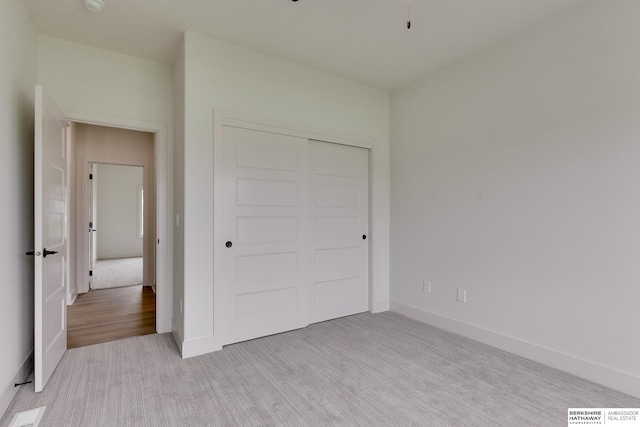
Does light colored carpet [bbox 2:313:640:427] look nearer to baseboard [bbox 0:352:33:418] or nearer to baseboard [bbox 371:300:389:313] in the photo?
baseboard [bbox 0:352:33:418]

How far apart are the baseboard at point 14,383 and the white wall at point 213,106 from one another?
1.06 meters

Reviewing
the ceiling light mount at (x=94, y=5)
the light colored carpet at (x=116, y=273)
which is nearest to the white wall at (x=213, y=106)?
the ceiling light mount at (x=94, y=5)

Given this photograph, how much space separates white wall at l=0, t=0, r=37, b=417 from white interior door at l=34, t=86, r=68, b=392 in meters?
0.14

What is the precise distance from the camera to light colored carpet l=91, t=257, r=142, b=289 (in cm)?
554

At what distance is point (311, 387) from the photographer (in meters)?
2.20

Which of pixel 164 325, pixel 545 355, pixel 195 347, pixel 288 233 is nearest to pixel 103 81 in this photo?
pixel 288 233

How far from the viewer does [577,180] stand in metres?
2.39

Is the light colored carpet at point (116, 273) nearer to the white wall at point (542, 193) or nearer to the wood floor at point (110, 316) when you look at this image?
the wood floor at point (110, 316)

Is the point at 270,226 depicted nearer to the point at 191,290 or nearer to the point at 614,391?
the point at 191,290

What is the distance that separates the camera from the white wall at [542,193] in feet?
7.14

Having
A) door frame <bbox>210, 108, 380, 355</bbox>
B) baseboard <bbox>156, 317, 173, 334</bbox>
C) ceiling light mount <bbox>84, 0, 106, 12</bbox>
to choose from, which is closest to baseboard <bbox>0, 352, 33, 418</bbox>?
baseboard <bbox>156, 317, 173, 334</bbox>

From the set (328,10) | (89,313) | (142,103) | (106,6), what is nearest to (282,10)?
(328,10)

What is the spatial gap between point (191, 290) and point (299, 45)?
245cm

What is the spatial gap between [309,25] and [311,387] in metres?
2.84
